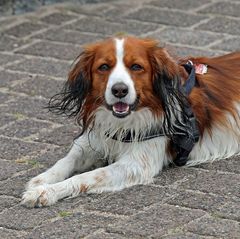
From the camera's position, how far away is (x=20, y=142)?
7.52 metres

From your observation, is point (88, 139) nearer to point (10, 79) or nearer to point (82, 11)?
point (10, 79)

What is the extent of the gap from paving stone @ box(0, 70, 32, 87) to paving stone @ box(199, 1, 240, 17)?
245cm

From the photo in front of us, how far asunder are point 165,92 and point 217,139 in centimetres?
71

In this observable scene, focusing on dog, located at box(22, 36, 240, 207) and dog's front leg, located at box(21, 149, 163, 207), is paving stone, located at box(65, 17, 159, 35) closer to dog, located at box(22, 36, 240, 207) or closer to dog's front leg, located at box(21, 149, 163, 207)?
dog, located at box(22, 36, 240, 207)

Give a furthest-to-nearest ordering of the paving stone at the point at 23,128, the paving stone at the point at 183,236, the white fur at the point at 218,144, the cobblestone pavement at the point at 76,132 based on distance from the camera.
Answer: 1. the paving stone at the point at 23,128
2. the white fur at the point at 218,144
3. the cobblestone pavement at the point at 76,132
4. the paving stone at the point at 183,236

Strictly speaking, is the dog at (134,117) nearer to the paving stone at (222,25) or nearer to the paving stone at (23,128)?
the paving stone at (23,128)

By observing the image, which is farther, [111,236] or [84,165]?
[84,165]

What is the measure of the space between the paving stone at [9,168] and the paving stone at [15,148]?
0.30ft

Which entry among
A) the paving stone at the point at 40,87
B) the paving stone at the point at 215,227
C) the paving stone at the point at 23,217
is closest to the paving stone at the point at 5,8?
the paving stone at the point at 40,87

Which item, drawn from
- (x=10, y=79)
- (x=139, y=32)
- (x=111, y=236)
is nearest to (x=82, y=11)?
(x=139, y=32)

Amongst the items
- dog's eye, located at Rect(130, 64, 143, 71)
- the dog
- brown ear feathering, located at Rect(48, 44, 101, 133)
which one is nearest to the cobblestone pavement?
the dog

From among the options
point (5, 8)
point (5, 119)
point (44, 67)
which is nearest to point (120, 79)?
point (5, 119)

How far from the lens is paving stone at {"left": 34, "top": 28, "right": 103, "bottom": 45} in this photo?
983cm

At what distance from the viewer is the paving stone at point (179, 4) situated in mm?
10750
